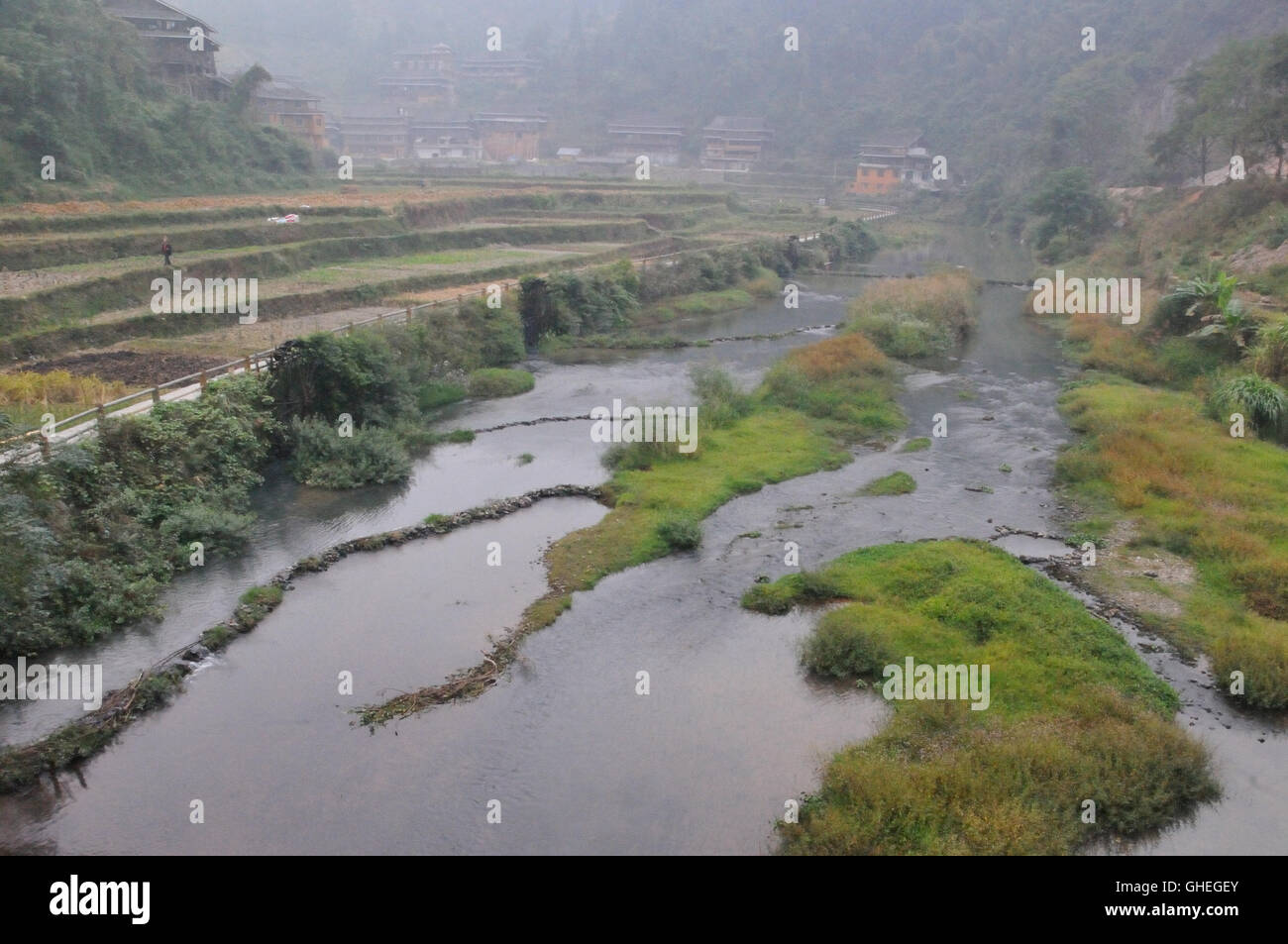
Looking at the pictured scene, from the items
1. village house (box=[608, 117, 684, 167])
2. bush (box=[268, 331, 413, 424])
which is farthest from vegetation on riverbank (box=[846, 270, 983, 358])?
village house (box=[608, 117, 684, 167])

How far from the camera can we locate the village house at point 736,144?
9562cm

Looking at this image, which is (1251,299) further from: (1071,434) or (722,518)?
(722,518)

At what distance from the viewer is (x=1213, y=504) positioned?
19.4m

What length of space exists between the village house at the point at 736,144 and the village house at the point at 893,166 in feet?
35.5

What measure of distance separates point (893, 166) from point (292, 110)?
168ft

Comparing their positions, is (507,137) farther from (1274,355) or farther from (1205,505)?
(1205,505)

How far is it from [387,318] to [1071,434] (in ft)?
63.7

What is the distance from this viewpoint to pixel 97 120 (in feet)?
139

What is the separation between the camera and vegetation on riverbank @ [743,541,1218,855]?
432 inches

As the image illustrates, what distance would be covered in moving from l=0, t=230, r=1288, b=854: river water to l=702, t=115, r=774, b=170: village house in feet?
260

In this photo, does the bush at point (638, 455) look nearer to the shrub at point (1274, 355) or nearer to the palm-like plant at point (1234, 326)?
the shrub at point (1274, 355)
